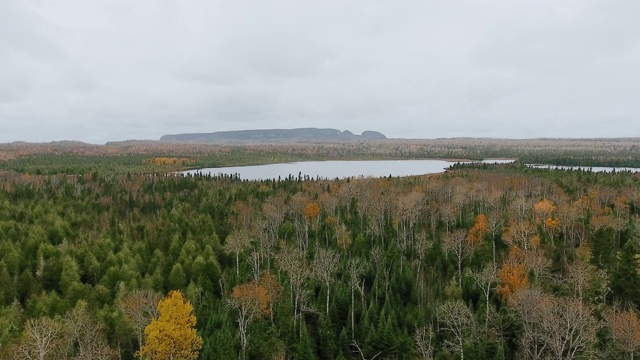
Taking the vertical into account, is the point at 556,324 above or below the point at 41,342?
above

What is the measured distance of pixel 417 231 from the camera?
104562 millimetres

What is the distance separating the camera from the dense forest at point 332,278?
53781 millimetres

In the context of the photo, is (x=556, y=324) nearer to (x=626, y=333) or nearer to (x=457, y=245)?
(x=626, y=333)

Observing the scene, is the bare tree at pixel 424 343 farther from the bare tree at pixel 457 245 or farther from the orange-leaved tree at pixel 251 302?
the orange-leaved tree at pixel 251 302

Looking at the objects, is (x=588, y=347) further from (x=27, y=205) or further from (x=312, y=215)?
(x=27, y=205)

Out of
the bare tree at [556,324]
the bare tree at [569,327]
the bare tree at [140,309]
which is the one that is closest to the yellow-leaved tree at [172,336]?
the bare tree at [140,309]

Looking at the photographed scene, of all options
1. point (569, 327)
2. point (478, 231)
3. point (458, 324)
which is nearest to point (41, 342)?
point (458, 324)

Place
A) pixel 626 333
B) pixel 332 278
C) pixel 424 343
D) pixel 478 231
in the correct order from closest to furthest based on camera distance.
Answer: pixel 626 333 < pixel 424 343 < pixel 332 278 < pixel 478 231

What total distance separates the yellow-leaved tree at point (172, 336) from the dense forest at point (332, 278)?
6.20 feet

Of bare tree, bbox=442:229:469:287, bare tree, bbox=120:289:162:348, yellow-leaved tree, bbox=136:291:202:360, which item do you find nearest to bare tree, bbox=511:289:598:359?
bare tree, bbox=442:229:469:287

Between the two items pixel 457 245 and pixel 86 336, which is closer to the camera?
pixel 86 336

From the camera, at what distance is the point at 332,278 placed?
71.4 metres

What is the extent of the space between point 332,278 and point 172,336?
1094 inches

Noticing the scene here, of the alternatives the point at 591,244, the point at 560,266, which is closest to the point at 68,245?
the point at 560,266
